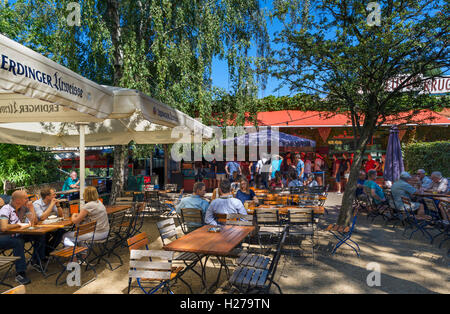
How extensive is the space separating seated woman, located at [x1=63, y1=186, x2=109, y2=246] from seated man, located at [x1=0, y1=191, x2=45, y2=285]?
0.48 meters

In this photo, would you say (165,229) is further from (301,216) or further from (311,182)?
(311,182)

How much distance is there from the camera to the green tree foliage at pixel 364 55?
5.34m

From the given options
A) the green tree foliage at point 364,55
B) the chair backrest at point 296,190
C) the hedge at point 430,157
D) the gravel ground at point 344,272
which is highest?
the green tree foliage at point 364,55

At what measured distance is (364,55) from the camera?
5.44m

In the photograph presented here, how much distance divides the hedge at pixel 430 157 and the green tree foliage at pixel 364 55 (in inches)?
250

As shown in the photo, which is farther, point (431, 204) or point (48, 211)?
point (431, 204)

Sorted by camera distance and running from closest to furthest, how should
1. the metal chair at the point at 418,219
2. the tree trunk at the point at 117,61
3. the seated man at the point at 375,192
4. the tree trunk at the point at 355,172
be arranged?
the metal chair at the point at 418,219, the tree trunk at the point at 355,172, the seated man at the point at 375,192, the tree trunk at the point at 117,61

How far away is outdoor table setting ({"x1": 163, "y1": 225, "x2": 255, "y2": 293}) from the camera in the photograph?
317 cm

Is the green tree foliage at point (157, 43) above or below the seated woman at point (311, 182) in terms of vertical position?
above

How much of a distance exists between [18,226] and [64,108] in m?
1.74

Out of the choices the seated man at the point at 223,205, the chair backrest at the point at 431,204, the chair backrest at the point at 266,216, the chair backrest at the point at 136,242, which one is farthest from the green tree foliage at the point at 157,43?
the chair backrest at the point at 136,242

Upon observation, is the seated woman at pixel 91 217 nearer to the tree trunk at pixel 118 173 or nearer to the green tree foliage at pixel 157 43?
the green tree foliage at pixel 157 43

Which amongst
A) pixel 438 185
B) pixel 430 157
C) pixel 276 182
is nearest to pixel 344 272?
pixel 438 185
